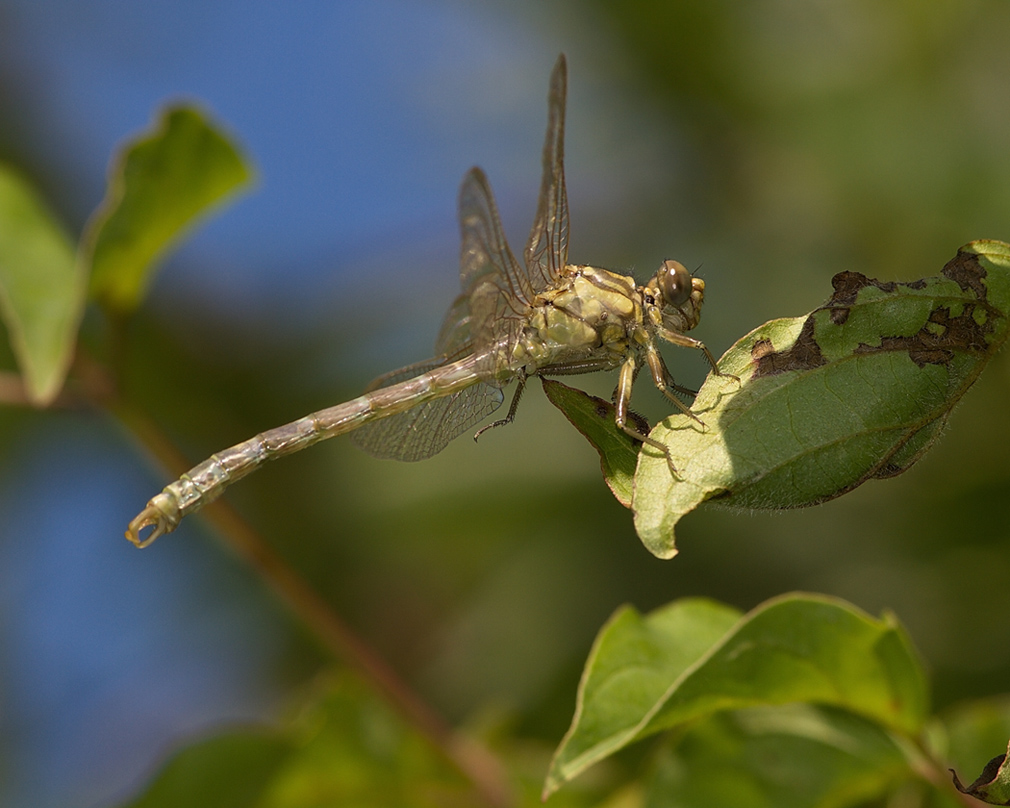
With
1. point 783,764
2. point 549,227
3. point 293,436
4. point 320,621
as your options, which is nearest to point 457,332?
point 549,227

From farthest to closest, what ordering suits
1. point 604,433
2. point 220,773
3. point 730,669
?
point 220,773
point 604,433
point 730,669

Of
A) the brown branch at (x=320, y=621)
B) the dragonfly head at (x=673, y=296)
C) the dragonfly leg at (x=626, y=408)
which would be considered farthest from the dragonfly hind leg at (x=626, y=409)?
the brown branch at (x=320, y=621)

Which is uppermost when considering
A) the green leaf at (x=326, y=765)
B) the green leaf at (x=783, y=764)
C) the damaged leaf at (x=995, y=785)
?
the green leaf at (x=326, y=765)

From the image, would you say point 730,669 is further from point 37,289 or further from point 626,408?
point 37,289

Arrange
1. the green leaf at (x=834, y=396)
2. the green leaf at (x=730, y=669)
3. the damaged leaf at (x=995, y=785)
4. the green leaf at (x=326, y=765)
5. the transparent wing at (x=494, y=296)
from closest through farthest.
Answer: the damaged leaf at (x=995, y=785) < the green leaf at (x=834, y=396) < the green leaf at (x=730, y=669) < the green leaf at (x=326, y=765) < the transparent wing at (x=494, y=296)

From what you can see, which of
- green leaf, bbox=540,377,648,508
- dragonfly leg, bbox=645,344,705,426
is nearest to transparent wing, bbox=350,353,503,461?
dragonfly leg, bbox=645,344,705,426

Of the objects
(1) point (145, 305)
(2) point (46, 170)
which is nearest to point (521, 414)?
(1) point (145, 305)

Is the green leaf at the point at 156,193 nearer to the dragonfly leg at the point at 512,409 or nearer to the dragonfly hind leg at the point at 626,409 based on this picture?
the dragonfly leg at the point at 512,409
